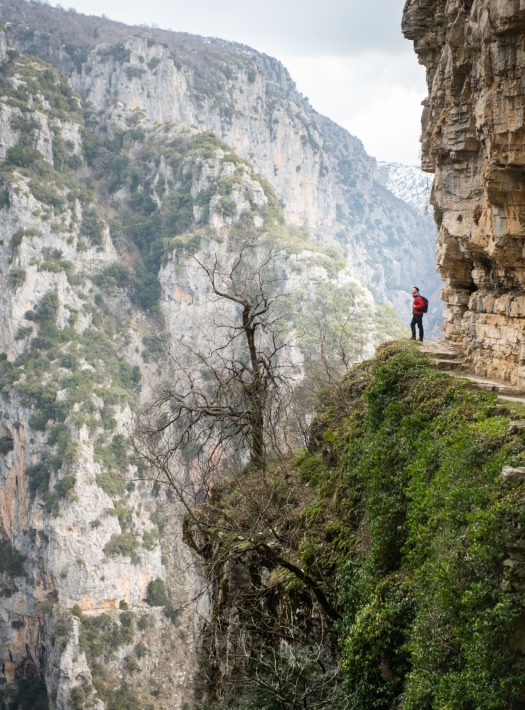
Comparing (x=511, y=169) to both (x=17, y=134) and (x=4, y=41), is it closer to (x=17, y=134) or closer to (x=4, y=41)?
(x=17, y=134)

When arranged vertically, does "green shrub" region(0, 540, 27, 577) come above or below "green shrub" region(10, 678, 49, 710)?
above

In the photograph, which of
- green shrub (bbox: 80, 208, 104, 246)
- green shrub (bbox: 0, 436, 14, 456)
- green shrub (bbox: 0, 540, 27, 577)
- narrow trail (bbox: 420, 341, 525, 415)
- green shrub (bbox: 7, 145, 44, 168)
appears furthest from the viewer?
green shrub (bbox: 80, 208, 104, 246)

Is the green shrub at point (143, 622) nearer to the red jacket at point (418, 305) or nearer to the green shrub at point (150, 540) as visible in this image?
the green shrub at point (150, 540)

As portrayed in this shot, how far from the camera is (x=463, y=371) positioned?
396 inches

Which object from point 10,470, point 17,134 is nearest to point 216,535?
point 10,470

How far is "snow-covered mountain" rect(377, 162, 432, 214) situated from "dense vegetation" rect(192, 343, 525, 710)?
6827 inches

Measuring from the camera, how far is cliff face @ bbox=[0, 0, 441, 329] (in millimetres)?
92375

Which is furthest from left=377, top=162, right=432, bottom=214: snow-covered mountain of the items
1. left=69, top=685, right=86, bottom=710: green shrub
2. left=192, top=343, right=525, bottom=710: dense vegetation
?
left=192, top=343, right=525, bottom=710: dense vegetation

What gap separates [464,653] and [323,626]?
323cm

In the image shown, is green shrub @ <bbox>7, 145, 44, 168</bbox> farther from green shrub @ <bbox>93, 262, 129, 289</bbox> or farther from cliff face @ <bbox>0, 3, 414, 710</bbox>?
green shrub @ <bbox>93, 262, 129, 289</bbox>

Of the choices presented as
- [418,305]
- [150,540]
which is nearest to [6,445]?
[150,540]

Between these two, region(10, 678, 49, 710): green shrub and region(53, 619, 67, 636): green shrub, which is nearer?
region(53, 619, 67, 636): green shrub

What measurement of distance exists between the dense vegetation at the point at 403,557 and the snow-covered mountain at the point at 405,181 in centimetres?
17340

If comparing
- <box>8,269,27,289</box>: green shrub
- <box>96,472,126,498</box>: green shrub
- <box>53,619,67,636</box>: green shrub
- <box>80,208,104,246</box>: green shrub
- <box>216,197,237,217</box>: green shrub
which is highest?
<box>216,197,237,217</box>: green shrub
